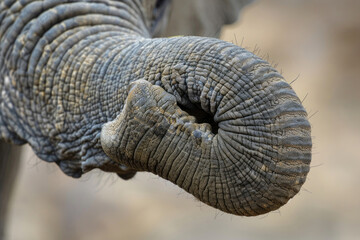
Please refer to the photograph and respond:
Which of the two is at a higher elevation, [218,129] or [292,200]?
[218,129]

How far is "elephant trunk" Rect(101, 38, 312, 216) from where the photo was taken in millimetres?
1173

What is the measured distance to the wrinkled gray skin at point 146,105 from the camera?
1187 mm

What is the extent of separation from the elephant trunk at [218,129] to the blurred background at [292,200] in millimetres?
2769

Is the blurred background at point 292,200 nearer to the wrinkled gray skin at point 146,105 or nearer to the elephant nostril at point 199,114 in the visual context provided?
the wrinkled gray skin at point 146,105

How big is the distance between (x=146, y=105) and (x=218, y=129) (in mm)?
134

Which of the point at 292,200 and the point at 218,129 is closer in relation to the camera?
the point at 218,129

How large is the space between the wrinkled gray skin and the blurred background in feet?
7.96

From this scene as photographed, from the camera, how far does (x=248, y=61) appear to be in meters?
1.22

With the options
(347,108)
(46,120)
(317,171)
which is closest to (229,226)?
(317,171)

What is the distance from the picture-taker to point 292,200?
17.9ft

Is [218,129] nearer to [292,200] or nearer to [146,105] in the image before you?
[146,105]

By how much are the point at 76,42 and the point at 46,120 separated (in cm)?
19

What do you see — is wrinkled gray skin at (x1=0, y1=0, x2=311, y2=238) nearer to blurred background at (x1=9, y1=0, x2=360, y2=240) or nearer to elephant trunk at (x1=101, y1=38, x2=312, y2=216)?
elephant trunk at (x1=101, y1=38, x2=312, y2=216)

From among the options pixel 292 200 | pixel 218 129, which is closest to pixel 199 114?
pixel 218 129
